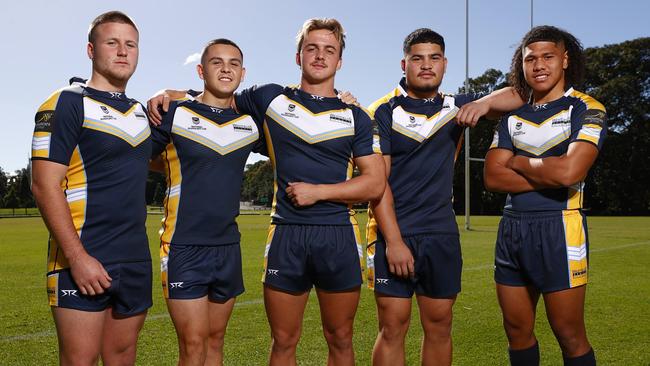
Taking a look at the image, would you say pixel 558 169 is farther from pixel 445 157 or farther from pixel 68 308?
pixel 68 308

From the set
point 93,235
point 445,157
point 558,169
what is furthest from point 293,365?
point 558,169

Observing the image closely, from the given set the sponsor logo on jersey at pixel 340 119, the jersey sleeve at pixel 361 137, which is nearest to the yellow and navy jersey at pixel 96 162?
the sponsor logo on jersey at pixel 340 119

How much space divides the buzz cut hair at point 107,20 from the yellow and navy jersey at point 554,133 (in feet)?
8.60

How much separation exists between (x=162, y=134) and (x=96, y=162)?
0.59m

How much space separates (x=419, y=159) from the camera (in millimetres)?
4109

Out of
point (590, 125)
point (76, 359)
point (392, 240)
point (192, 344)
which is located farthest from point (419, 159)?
point (76, 359)

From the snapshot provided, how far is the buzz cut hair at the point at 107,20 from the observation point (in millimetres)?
3301

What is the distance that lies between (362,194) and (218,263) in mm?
1008

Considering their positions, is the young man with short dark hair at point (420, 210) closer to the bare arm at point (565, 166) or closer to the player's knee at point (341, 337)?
the player's knee at point (341, 337)

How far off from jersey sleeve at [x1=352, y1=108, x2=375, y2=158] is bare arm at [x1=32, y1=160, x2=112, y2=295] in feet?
5.76

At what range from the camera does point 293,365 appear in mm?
3602

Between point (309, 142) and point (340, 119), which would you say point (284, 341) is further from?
point (340, 119)

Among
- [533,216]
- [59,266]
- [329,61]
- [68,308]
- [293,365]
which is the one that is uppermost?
[329,61]

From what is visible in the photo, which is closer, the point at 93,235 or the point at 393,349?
the point at 93,235
